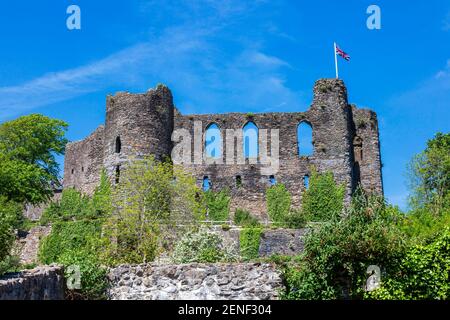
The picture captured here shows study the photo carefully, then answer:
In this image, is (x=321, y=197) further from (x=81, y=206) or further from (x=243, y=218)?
(x=81, y=206)

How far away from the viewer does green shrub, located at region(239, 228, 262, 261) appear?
3603 centimetres

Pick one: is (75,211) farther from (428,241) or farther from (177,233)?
(428,241)

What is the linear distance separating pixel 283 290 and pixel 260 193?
81.6 ft

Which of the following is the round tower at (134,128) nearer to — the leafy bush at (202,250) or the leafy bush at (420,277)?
the leafy bush at (202,250)

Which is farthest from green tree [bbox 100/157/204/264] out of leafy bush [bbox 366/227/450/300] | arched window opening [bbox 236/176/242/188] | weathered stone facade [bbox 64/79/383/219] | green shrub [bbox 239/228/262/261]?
leafy bush [bbox 366/227/450/300]

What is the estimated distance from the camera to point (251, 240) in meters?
36.7

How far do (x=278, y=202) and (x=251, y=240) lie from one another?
724 centimetres

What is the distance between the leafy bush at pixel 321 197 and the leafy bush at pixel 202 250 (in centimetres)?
1626

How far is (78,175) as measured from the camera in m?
48.6

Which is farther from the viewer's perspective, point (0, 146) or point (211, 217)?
point (0, 146)

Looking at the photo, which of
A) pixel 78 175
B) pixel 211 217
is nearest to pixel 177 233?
pixel 211 217

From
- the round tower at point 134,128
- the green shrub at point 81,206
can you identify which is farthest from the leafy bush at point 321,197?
the green shrub at point 81,206

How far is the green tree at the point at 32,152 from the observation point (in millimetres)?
47281
